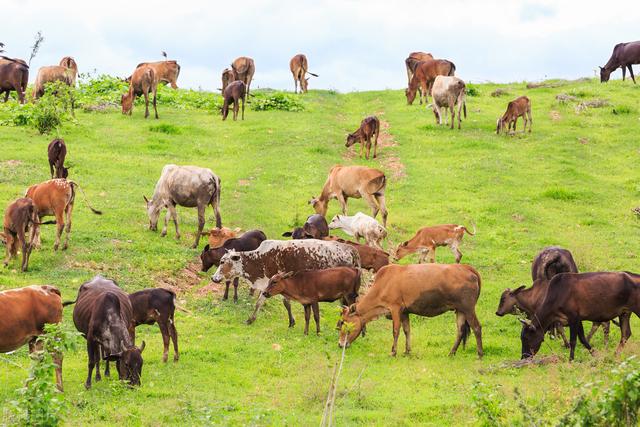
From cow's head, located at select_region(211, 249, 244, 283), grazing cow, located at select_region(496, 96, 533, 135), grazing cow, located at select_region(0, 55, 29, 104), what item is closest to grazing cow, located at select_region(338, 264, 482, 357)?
cow's head, located at select_region(211, 249, 244, 283)

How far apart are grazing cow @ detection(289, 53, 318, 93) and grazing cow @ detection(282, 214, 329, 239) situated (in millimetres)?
25718

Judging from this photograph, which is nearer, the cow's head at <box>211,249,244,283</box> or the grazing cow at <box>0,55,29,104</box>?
the cow's head at <box>211,249,244,283</box>

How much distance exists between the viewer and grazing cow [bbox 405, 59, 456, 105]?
3962cm

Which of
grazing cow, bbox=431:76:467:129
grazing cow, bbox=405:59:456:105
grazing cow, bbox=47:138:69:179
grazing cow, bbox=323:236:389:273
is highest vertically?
grazing cow, bbox=405:59:456:105

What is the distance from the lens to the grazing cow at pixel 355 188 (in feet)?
77.7

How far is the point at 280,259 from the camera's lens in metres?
17.7

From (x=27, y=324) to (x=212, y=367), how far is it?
290 centimetres

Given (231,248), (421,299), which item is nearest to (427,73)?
(231,248)

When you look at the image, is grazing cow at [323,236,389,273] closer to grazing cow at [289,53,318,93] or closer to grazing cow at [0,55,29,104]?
grazing cow at [0,55,29,104]

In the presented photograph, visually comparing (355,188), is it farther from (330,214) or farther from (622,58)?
(622,58)

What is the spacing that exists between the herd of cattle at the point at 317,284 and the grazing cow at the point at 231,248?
2 centimetres

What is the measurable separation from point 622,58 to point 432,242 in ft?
93.5

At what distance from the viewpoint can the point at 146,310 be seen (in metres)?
14.2

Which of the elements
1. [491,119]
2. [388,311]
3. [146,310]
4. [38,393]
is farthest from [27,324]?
[491,119]
